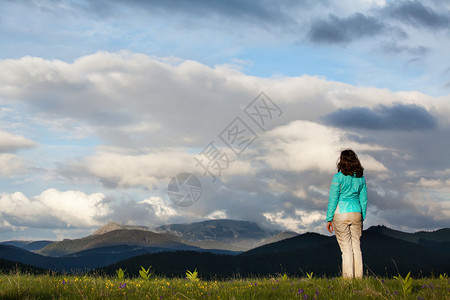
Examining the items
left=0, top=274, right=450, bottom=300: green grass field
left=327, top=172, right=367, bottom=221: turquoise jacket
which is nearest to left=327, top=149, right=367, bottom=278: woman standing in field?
left=327, top=172, right=367, bottom=221: turquoise jacket

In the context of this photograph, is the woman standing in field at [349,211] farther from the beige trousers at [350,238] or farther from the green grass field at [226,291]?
the green grass field at [226,291]

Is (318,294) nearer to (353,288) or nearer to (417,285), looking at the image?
(353,288)

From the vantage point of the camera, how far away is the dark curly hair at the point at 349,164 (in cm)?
1209

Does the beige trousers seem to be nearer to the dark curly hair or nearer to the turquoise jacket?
the turquoise jacket

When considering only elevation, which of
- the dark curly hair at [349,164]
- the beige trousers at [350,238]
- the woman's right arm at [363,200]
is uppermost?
the dark curly hair at [349,164]

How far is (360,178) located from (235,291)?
4739 mm

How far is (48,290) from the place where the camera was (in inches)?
386

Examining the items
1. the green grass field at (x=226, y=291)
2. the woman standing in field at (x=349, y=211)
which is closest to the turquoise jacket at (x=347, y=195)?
the woman standing in field at (x=349, y=211)

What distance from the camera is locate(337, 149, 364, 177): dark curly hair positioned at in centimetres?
1209

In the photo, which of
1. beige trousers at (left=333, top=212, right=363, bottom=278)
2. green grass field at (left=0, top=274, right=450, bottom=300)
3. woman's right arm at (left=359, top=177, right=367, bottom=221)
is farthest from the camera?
woman's right arm at (left=359, top=177, right=367, bottom=221)

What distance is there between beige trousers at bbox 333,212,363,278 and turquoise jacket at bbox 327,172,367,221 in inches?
7.2

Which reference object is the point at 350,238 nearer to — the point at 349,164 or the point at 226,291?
the point at 349,164

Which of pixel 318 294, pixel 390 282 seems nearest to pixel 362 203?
pixel 390 282

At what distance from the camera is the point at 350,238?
11969 mm
